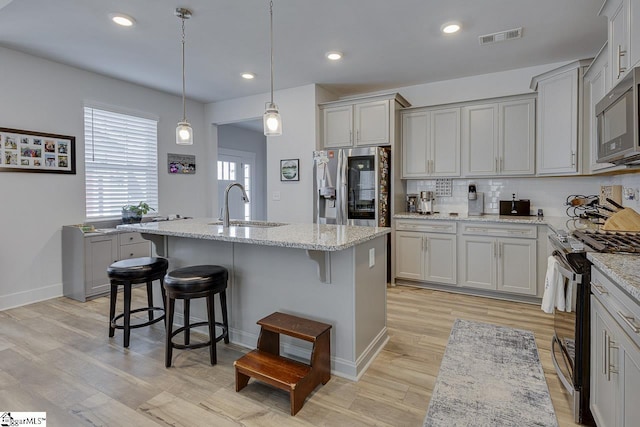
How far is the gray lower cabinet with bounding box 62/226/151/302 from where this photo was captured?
3848 mm

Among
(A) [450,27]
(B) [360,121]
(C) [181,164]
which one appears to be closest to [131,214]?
(C) [181,164]

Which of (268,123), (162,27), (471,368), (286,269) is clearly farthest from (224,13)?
(471,368)

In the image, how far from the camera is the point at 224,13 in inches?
113

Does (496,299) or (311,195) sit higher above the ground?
(311,195)

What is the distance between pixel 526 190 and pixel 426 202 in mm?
1190

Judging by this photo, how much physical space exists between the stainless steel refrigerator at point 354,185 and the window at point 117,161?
2499 mm

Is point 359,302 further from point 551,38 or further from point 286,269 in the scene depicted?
point 551,38

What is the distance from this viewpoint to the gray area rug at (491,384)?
1.82 metres

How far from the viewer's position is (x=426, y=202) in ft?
15.0

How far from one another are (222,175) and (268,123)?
475 cm

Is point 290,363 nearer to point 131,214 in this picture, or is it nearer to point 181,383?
point 181,383

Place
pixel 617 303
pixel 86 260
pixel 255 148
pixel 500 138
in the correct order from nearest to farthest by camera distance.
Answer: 1. pixel 617 303
2. pixel 86 260
3. pixel 500 138
4. pixel 255 148

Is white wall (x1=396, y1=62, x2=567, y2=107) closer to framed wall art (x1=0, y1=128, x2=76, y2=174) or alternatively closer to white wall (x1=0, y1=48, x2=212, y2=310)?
white wall (x1=0, y1=48, x2=212, y2=310)

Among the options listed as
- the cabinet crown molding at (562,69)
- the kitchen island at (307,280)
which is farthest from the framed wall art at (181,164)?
the cabinet crown molding at (562,69)
